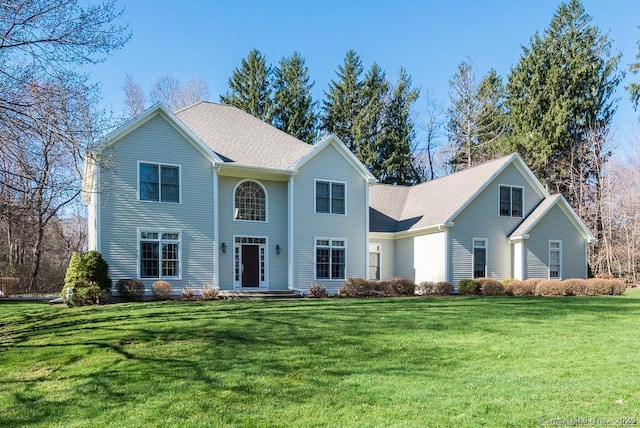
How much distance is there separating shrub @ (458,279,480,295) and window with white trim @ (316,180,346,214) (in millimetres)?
5908

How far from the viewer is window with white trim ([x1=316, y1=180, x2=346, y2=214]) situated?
20469 mm

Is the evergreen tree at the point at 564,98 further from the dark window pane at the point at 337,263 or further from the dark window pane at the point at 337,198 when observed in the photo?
the dark window pane at the point at 337,263

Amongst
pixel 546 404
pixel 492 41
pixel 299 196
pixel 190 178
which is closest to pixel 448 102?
pixel 492 41

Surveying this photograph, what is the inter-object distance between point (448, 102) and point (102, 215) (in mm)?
32731

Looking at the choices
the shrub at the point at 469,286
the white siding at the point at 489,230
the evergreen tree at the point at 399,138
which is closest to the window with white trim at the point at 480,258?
the white siding at the point at 489,230

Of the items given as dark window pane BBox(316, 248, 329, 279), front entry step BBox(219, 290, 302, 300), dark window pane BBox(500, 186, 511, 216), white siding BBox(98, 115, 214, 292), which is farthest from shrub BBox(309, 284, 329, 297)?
dark window pane BBox(500, 186, 511, 216)

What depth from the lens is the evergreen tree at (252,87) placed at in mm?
42125

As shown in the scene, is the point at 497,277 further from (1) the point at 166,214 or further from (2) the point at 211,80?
(2) the point at 211,80

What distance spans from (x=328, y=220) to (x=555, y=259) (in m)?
11.1

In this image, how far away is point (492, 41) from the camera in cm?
3253

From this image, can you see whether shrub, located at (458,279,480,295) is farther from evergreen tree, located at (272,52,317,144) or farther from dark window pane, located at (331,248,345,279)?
evergreen tree, located at (272,52,317,144)

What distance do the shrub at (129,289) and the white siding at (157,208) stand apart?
561 millimetres

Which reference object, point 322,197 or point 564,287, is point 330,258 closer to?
point 322,197

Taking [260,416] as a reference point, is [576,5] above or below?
above
